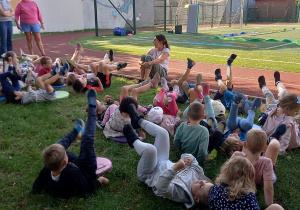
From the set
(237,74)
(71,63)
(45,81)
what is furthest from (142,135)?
(237,74)

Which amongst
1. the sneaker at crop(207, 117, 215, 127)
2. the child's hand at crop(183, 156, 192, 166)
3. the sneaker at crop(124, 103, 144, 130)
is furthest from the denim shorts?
the child's hand at crop(183, 156, 192, 166)

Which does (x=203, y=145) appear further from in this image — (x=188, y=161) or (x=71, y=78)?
(x=71, y=78)

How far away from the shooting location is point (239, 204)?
7.73ft

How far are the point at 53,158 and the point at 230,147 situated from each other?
226cm

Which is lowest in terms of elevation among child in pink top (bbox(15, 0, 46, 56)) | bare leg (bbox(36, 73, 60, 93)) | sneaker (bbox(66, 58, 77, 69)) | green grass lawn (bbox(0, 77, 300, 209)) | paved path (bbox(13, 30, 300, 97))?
green grass lawn (bbox(0, 77, 300, 209))

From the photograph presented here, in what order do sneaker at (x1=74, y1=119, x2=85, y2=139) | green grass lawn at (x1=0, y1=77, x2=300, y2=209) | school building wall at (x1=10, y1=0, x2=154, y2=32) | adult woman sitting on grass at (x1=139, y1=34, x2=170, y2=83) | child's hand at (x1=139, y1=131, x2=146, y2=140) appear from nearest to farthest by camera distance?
green grass lawn at (x1=0, y1=77, x2=300, y2=209)
sneaker at (x1=74, y1=119, x2=85, y2=139)
child's hand at (x1=139, y1=131, x2=146, y2=140)
adult woman sitting on grass at (x1=139, y1=34, x2=170, y2=83)
school building wall at (x1=10, y1=0, x2=154, y2=32)

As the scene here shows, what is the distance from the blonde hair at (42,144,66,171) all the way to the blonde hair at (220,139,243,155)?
2.13 metres

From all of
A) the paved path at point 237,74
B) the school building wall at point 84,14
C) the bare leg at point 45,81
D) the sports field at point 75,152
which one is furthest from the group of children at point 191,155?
the school building wall at point 84,14

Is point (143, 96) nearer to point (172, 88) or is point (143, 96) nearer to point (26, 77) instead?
point (172, 88)

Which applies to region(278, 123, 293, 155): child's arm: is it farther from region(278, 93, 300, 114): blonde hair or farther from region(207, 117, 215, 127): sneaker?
region(207, 117, 215, 127): sneaker

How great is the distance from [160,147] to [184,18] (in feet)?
87.5

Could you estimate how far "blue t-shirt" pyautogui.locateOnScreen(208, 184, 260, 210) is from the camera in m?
2.35

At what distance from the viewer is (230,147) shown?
386 centimetres

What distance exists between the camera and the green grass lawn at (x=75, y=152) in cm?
306
